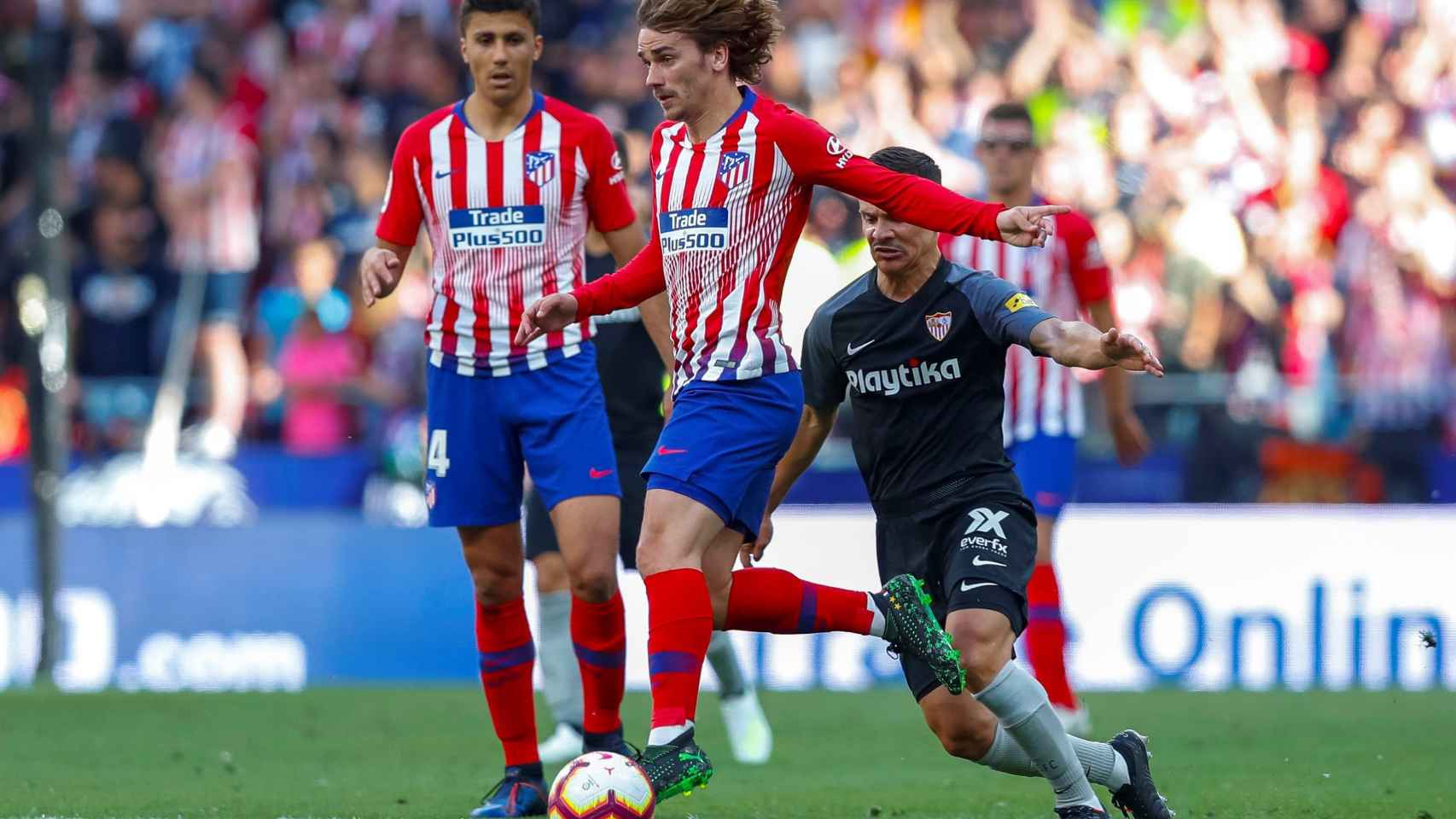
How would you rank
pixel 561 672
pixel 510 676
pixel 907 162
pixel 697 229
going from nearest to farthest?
pixel 697 229
pixel 907 162
pixel 510 676
pixel 561 672

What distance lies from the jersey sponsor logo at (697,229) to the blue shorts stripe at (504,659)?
1.50 meters

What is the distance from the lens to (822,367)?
5973 mm

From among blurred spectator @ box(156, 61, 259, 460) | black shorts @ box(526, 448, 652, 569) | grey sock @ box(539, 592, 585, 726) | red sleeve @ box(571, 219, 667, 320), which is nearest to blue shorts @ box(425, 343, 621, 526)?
red sleeve @ box(571, 219, 667, 320)

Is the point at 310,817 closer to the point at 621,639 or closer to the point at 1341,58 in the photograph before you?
the point at 621,639

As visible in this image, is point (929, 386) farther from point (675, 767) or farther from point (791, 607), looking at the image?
point (675, 767)

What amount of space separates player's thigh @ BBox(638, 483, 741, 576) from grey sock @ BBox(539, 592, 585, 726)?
8.66 ft

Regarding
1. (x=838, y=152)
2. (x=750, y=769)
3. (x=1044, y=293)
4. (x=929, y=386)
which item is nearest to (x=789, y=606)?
(x=929, y=386)

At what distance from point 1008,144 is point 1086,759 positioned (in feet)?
10.4

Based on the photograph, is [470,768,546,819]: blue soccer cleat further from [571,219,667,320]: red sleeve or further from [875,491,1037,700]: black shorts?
[571,219,667,320]: red sleeve

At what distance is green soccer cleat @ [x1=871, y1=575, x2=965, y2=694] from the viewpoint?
530cm

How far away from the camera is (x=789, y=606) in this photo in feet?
19.0

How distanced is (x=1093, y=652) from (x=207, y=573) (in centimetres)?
503

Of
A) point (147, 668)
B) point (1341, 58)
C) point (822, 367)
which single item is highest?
point (1341, 58)

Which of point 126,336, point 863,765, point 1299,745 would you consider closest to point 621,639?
point 863,765
